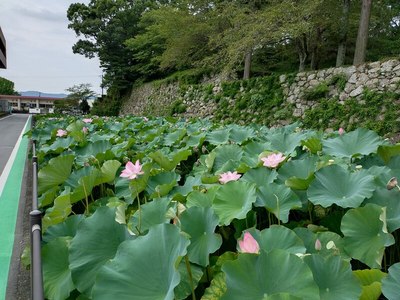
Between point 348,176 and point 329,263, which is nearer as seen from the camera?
point 329,263

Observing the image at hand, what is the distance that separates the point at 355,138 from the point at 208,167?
2.64ft

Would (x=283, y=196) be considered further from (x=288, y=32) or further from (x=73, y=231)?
(x=288, y=32)

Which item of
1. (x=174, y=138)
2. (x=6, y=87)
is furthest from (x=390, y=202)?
(x=6, y=87)

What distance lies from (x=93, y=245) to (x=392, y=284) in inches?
32.7

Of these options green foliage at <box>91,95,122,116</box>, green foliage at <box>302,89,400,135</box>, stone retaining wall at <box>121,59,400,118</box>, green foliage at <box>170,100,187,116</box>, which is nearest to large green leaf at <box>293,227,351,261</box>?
green foliage at <box>302,89,400,135</box>

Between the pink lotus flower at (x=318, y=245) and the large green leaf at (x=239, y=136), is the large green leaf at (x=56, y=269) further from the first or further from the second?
the large green leaf at (x=239, y=136)

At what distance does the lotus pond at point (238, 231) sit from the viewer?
0.83 meters

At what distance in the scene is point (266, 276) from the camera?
82 cm

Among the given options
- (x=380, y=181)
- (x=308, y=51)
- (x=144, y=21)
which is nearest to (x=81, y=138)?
(x=380, y=181)

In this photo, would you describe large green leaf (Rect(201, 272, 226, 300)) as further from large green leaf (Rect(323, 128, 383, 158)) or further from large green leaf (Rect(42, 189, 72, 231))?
large green leaf (Rect(323, 128, 383, 158))

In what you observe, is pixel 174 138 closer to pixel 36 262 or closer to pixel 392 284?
pixel 36 262

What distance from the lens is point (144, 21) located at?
954 inches

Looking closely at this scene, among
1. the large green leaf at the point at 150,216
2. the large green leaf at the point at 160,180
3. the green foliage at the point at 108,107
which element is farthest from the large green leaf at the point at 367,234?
the green foliage at the point at 108,107

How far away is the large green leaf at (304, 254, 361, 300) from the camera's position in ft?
2.75
